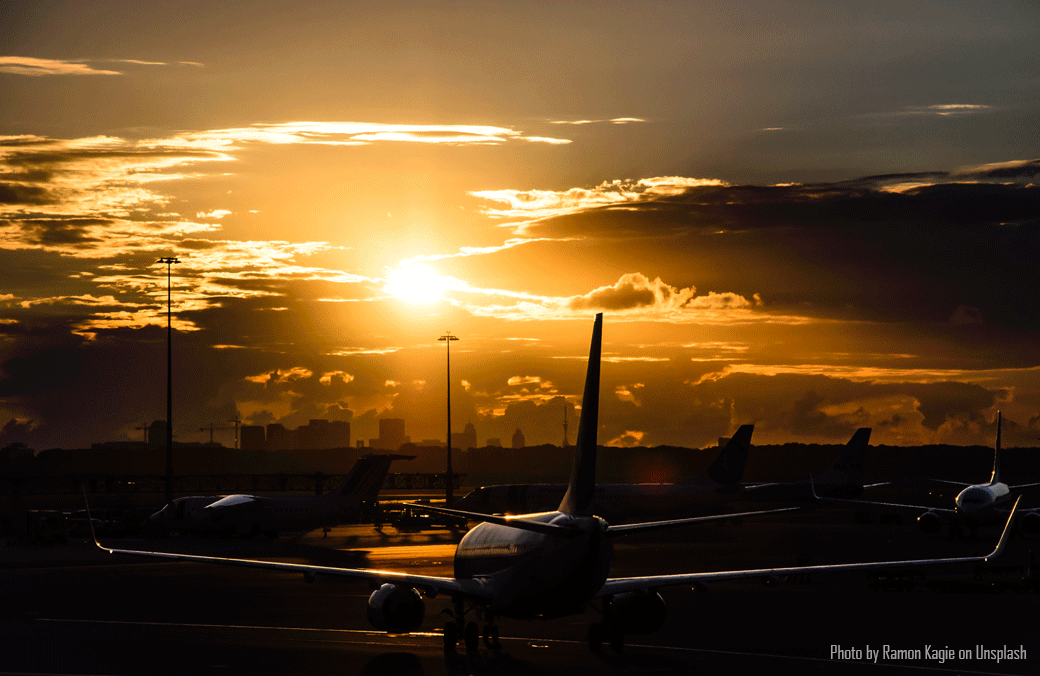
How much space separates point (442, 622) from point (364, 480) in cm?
4734

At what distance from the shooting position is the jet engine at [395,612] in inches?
1116

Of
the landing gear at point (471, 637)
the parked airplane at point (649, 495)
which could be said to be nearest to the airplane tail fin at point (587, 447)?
the landing gear at point (471, 637)

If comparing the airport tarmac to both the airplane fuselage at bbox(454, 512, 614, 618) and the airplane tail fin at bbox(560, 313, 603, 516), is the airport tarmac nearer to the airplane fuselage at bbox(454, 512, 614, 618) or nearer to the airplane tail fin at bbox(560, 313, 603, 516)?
the airplane fuselage at bbox(454, 512, 614, 618)

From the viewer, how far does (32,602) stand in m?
42.7

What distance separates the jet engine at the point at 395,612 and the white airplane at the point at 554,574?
0.09 feet

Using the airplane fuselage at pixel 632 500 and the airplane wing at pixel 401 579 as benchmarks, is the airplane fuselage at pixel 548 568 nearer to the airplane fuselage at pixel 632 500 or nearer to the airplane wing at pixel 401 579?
the airplane wing at pixel 401 579

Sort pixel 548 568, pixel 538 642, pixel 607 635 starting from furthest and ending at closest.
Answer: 1. pixel 538 642
2. pixel 607 635
3. pixel 548 568

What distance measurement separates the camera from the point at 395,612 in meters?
28.4

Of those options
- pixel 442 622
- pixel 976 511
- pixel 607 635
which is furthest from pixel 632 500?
pixel 607 635

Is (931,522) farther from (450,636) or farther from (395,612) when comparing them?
(395,612)

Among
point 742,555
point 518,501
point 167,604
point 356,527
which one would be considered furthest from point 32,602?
point 518,501

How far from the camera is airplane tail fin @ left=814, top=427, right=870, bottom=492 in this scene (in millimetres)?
106688

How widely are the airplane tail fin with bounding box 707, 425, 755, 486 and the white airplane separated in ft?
231

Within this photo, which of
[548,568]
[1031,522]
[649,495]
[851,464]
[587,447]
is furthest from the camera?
[851,464]
